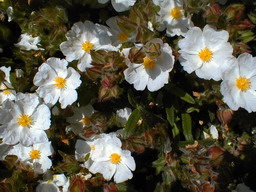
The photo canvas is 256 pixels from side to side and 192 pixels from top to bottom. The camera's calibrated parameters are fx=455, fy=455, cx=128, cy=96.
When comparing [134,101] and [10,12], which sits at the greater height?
[10,12]

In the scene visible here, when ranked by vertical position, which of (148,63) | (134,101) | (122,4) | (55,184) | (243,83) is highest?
(122,4)

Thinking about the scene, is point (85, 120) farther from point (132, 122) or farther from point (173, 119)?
point (173, 119)

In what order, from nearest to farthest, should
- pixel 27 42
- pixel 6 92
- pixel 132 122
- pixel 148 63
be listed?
pixel 148 63, pixel 132 122, pixel 6 92, pixel 27 42

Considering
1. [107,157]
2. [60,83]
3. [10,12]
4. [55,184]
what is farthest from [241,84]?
[10,12]

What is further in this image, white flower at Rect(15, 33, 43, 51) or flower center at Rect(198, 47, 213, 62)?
white flower at Rect(15, 33, 43, 51)

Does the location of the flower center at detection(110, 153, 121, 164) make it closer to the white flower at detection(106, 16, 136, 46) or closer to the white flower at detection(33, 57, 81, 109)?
the white flower at detection(33, 57, 81, 109)

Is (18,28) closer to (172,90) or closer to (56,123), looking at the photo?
(56,123)

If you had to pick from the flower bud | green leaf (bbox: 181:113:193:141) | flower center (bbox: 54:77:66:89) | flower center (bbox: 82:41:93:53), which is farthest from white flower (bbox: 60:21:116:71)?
the flower bud
